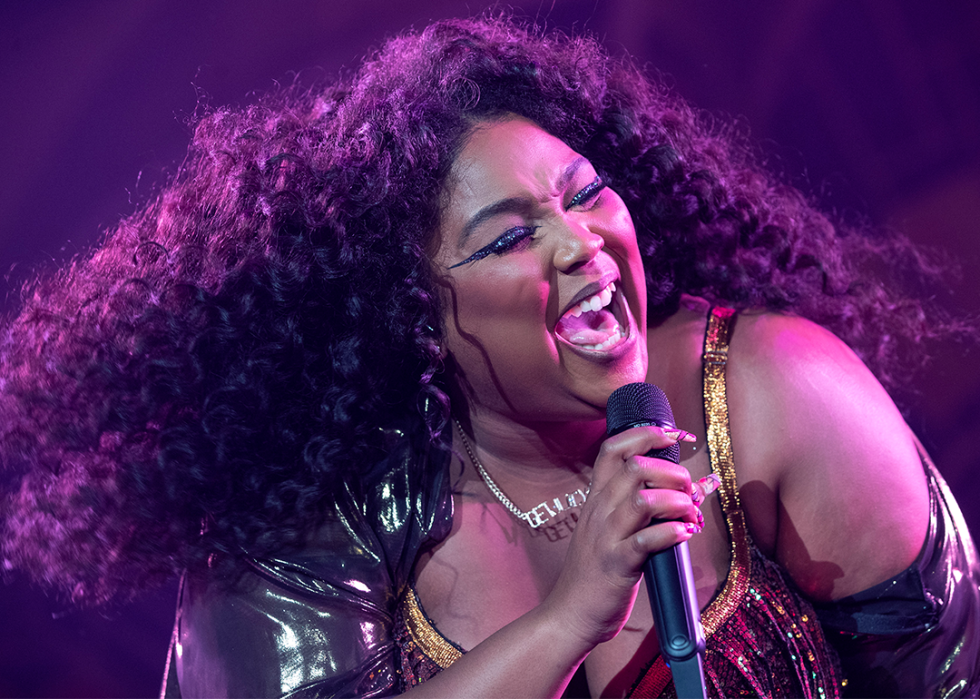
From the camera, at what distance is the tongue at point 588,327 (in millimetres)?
1605

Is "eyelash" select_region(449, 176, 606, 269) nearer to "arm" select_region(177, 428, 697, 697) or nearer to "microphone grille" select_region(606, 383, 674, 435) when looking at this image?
"microphone grille" select_region(606, 383, 674, 435)

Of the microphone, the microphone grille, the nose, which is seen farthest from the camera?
the nose

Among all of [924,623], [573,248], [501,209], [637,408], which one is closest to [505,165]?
[501,209]

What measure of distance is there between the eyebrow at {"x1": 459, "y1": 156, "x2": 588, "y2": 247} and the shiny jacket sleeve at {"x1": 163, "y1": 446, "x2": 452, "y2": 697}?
560 millimetres

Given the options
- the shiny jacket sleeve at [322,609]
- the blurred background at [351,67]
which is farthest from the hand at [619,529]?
the blurred background at [351,67]

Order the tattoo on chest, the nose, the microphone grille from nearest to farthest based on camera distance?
the microphone grille < the nose < the tattoo on chest

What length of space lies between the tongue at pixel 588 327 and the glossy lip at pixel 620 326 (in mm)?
13

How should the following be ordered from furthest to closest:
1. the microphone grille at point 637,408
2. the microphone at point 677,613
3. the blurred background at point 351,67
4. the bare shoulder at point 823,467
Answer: the blurred background at point 351,67
the bare shoulder at point 823,467
the microphone grille at point 637,408
the microphone at point 677,613

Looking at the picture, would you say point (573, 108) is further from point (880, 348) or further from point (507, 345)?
point (880, 348)

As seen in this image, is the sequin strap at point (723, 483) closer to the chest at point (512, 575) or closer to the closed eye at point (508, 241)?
the chest at point (512, 575)

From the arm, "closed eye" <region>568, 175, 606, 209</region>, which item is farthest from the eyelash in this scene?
the arm

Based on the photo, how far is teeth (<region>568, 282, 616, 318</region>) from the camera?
1.60 m

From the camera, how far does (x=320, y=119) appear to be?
1.88 meters

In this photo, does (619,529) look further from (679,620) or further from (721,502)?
(721,502)
